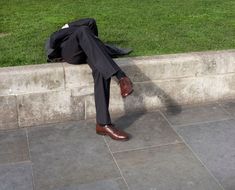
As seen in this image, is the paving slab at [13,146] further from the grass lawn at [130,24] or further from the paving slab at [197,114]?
the paving slab at [197,114]

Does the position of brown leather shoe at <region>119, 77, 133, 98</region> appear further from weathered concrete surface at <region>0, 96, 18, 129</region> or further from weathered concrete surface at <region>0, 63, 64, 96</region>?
weathered concrete surface at <region>0, 96, 18, 129</region>

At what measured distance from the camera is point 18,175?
162 inches

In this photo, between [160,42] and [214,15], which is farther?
[214,15]

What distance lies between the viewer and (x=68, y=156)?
4.44m

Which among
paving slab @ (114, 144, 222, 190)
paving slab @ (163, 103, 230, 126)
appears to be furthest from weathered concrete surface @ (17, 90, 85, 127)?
paving slab @ (163, 103, 230, 126)

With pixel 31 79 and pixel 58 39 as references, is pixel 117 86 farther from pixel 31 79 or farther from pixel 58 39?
pixel 31 79

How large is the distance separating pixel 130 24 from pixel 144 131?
2.84 meters

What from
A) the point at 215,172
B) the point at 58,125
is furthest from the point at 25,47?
the point at 215,172

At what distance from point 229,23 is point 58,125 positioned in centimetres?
392

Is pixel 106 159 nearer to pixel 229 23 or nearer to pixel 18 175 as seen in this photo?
pixel 18 175

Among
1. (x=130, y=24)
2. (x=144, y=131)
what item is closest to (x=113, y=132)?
(x=144, y=131)

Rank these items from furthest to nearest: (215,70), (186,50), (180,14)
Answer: (180,14) < (186,50) < (215,70)

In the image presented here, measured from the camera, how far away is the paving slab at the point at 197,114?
17.2ft

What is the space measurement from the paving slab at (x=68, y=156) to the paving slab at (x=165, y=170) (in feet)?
0.51
